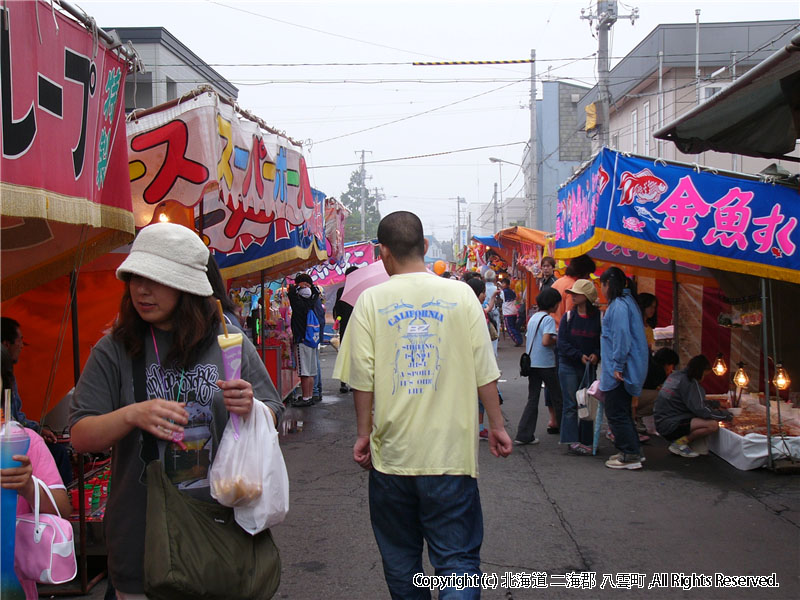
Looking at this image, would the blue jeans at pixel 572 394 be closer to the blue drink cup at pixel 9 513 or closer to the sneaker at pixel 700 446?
the sneaker at pixel 700 446

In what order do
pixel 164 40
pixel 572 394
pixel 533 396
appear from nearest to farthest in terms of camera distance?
pixel 572 394 < pixel 533 396 < pixel 164 40

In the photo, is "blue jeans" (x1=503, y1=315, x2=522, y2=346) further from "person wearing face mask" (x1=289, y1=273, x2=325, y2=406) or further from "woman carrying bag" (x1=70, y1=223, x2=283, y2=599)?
"woman carrying bag" (x1=70, y1=223, x2=283, y2=599)

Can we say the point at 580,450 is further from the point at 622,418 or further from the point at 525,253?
the point at 525,253

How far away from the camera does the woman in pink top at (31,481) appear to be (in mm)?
2535

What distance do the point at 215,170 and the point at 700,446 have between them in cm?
585

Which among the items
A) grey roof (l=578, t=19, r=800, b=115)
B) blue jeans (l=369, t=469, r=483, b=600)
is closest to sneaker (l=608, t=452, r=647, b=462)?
blue jeans (l=369, t=469, r=483, b=600)

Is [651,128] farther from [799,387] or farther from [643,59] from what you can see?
[799,387]

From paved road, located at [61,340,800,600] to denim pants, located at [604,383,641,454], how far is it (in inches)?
11.2

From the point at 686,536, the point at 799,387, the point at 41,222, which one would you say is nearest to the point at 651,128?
the point at 799,387

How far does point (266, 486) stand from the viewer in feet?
8.34

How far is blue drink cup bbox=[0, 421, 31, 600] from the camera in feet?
8.12

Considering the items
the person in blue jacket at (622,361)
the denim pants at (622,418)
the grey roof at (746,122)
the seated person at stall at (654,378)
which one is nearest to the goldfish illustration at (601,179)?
the person in blue jacket at (622,361)

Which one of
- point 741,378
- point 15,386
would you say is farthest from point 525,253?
point 15,386

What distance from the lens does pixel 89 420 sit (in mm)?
2520
